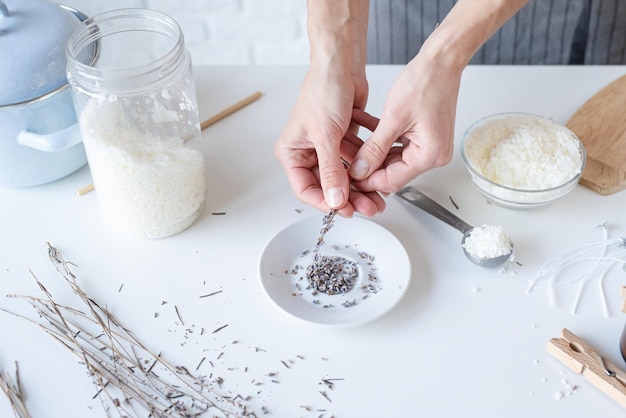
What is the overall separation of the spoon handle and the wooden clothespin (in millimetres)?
224

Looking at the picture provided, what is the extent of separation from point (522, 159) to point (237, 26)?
4.57 ft

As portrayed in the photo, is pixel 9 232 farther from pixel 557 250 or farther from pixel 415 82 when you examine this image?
pixel 557 250

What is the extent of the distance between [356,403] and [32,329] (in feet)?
1.50

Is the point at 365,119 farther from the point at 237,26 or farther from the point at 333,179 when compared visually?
the point at 237,26

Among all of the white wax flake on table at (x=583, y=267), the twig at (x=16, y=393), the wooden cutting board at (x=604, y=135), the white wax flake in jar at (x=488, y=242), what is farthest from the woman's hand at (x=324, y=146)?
the twig at (x=16, y=393)

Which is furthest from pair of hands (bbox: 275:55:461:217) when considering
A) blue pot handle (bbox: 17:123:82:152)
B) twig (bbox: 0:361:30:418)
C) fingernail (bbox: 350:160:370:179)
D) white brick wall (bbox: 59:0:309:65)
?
white brick wall (bbox: 59:0:309:65)

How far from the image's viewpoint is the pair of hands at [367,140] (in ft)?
3.34

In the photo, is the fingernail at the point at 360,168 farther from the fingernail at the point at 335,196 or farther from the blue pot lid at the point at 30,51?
the blue pot lid at the point at 30,51

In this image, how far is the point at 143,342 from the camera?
0.94 meters

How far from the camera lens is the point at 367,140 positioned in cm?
103

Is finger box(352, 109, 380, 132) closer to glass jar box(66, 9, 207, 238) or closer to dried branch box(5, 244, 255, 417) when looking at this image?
glass jar box(66, 9, 207, 238)

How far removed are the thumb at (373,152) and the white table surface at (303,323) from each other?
4.0 inches

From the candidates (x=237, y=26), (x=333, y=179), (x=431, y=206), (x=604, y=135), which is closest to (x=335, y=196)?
(x=333, y=179)

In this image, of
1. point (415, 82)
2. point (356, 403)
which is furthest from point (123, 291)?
Answer: point (415, 82)
